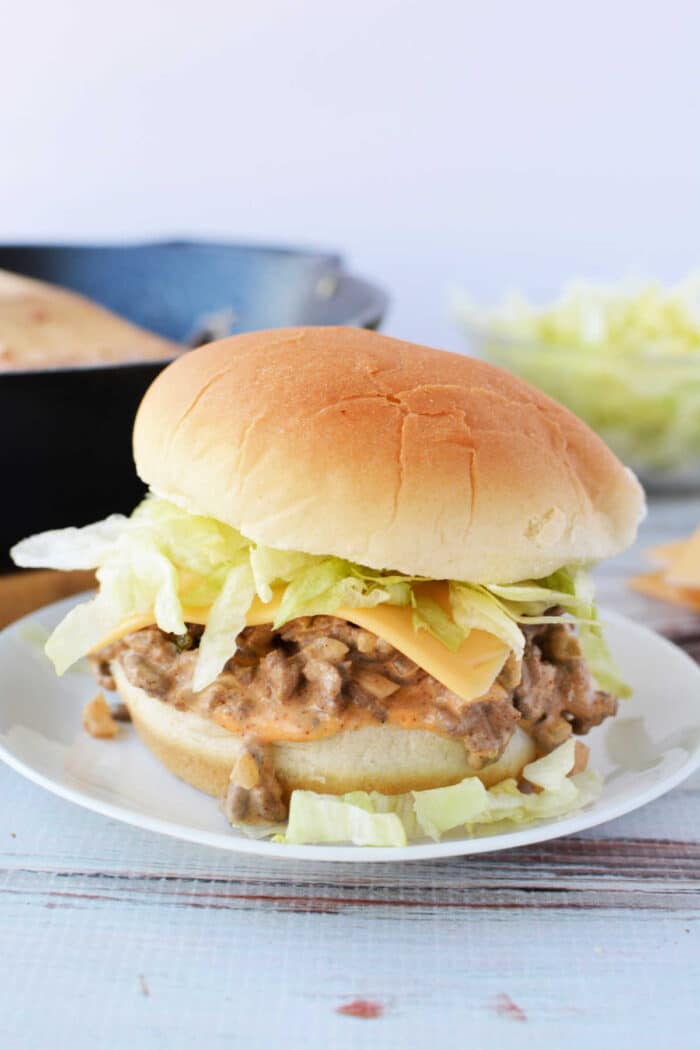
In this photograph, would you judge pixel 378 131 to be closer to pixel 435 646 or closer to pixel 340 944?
pixel 435 646

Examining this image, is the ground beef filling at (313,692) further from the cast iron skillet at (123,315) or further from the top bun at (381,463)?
the cast iron skillet at (123,315)

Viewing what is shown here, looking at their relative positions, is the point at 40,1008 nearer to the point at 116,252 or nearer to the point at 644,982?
the point at 644,982

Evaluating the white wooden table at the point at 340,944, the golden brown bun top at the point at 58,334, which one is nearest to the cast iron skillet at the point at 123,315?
the golden brown bun top at the point at 58,334

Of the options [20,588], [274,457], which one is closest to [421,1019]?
[274,457]

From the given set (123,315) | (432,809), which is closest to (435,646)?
(432,809)

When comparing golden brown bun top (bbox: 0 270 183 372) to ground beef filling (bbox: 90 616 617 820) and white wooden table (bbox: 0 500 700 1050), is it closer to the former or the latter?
ground beef filling (bbox: 90 616 617 820)

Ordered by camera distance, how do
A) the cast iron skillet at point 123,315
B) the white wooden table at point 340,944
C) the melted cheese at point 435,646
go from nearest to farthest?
the white wooden table at point 340,944 → the melted cheese at point 435,646 → the cast iron skillet at point 123,315
